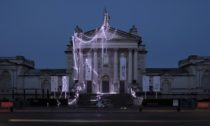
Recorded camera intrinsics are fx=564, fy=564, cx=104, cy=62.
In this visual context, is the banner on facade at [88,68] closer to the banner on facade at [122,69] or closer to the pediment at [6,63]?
the banner on facade at [122,69]

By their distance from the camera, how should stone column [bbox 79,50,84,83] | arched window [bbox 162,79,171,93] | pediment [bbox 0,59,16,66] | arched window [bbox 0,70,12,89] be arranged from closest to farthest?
1. stone column [bbox 79,50,84,83]
2. arched window [bbox 162,79,171,93]
3. pediment [bbox 0,59,16,66]
4. arched window [bbox 0,70,12,89]

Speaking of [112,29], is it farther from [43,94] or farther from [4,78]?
[4,78]

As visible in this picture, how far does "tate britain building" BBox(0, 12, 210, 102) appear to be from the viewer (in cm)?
10288

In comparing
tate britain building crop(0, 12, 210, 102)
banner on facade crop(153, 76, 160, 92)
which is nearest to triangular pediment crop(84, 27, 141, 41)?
tate britain building crop(0, 12, 210, 102)

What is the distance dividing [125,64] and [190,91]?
14.7m

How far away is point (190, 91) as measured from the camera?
10906 centimetres

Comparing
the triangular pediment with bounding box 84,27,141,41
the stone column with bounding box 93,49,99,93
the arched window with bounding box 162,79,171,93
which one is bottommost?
the arched window with bounding box 162,79,171,93

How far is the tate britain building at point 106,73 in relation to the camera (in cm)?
10288

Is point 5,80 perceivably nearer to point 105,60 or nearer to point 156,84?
point 105,60

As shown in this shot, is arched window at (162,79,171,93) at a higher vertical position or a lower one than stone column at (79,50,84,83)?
lower

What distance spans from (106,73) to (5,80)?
2074cm

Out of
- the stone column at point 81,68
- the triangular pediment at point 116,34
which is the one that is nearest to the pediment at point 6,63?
the stone column at point 81,68

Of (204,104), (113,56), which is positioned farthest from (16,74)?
(204,104)

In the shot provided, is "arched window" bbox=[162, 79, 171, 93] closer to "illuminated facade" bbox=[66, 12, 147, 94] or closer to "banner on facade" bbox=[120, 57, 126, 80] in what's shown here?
"illuminated facade" bbox=[66, 12, 147, 94]
